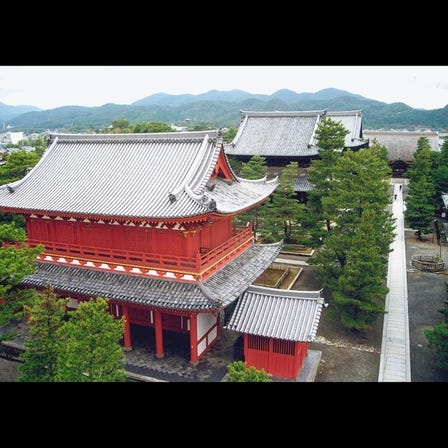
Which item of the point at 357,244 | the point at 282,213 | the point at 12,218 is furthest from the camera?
the point at 282,213

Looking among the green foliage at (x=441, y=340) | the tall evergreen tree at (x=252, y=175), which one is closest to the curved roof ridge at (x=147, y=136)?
the green foliage at (x=441, y=340)

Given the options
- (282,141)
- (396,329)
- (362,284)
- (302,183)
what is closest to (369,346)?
(396,329)

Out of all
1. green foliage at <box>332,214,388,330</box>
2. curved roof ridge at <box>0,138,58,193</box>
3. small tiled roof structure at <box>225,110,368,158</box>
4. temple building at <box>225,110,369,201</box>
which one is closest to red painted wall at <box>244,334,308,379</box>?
green foliage at <box>332,214,388,330</box>

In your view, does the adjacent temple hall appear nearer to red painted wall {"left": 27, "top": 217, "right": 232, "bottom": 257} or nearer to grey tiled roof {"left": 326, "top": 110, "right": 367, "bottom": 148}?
red painted wall {"left": 27, "top": 217, "right": 232, "bottom": 257}

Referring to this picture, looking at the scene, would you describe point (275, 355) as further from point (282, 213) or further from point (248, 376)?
point (282, 213)

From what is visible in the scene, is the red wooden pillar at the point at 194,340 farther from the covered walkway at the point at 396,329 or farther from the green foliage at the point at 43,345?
the covered walkway at the point at 396,329

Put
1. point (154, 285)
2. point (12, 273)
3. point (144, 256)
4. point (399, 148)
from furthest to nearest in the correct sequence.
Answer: point (399, 148), point (144, 256), point (154, 285), point (12, 273)
